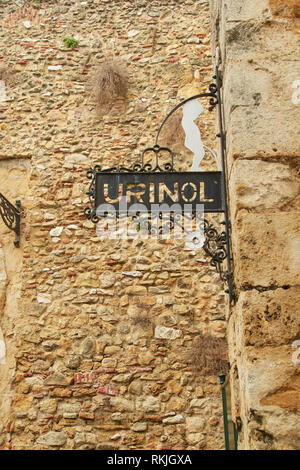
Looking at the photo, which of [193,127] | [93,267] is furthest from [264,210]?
[93,267]

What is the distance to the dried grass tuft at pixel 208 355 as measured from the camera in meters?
4.88

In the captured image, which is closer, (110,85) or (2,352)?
(2,352)

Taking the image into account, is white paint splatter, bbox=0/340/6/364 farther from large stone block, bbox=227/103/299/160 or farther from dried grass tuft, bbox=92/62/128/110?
large stone block, bbox=227/103/299/160

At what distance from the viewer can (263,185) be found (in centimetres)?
206

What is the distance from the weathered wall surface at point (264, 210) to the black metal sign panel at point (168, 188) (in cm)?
16

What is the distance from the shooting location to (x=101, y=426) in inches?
187

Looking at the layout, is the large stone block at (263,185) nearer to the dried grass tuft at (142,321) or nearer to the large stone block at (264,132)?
the large stone block at (264,132)

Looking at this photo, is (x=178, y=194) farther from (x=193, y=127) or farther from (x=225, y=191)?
(x=193, y=127)

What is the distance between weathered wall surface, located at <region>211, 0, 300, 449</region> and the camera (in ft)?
5.93

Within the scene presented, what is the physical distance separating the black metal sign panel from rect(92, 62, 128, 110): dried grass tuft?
396 centimetres

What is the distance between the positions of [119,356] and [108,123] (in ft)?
9.72

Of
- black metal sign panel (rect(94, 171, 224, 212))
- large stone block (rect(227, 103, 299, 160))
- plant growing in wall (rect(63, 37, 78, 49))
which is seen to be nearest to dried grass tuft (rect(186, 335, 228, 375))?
black metal sign panel (rect(94, 171, 224, 212))

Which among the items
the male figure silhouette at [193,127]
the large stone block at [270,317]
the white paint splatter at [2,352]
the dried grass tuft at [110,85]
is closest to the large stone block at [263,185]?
the large stone block at [270,317]

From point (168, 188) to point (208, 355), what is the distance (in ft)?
9.51
